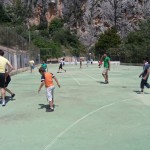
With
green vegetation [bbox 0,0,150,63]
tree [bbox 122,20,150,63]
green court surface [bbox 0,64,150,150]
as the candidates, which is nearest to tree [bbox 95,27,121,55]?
green vegetation [bbox 0,0,150,63]

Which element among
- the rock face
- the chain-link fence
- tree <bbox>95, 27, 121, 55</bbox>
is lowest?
the chain-link fence

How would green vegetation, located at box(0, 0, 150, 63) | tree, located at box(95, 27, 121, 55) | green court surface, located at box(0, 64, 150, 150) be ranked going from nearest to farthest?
green court surface, located at box(0, 64, 150, 150)
green vegetation, located at box(0, 0, 150, 63)
tree, located at box(95, 27, 121, 55)

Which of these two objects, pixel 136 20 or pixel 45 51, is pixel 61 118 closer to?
pixel 45 51

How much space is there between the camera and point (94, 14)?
100312 millimetres

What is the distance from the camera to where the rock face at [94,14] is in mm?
97312

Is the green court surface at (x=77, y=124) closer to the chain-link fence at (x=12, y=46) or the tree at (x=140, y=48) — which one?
the chain-link fence at (x=12, y=46)

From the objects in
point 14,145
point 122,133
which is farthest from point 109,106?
point 14,145

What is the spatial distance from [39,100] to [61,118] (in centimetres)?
359

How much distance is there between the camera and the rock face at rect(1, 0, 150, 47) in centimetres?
9731

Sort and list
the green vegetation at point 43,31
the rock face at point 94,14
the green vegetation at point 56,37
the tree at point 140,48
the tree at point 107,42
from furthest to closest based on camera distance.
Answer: the rock face at point 94,14 → the green vegetation at point 43,31 → the tree at point 107,42 → the green vegetation at point 56,37 → the tree at point 140,48

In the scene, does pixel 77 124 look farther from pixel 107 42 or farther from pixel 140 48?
pixel 107 42

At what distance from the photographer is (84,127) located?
27.6 feet

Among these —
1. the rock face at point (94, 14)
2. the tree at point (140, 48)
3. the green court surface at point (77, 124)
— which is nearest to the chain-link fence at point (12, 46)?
the green court surface at point (77, 124)

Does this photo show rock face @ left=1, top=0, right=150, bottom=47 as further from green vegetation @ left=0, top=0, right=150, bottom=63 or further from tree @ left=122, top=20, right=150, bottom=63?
tree @ left=122, top=20, right=150, bottom=63
